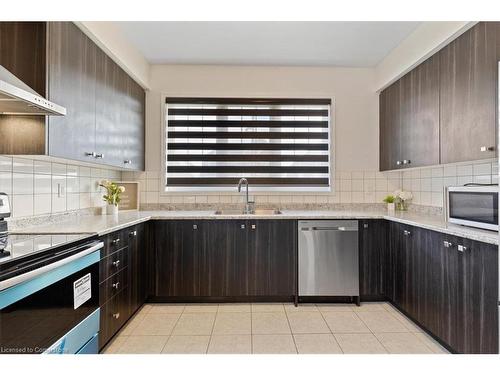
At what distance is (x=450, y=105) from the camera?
2.28 metres

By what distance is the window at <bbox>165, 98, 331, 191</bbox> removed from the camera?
3.61 metres

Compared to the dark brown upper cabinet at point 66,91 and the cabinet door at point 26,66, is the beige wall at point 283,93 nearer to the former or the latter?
the dark brown upper cabinet at point 66,91

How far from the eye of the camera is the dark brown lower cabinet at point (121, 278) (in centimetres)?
208

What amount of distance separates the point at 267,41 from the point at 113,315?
9.01 feet

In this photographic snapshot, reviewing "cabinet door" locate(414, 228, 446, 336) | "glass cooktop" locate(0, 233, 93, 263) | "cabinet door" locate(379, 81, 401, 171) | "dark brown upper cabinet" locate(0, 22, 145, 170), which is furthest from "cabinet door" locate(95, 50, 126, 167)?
"cabinet door" locate(379, 81, 401, 171)

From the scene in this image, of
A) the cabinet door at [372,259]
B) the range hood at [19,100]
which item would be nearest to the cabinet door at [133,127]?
the range hood at [19,100]

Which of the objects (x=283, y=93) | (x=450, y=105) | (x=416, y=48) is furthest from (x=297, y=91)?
(x=450, y=105)

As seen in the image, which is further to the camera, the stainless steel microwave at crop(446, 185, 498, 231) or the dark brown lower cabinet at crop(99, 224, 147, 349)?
the dark brown lower cabinet at crop(99, 224, 147, 349)

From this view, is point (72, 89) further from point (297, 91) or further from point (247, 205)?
point (297, 91)

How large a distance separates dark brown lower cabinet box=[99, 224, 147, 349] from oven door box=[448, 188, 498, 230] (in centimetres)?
245

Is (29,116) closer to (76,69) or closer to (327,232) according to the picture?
(76,69)

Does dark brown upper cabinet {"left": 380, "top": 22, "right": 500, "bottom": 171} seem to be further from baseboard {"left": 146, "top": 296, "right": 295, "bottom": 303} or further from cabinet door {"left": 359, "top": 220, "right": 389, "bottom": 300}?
baseboard {"left": 146, "top": 296, "right": 295, "bottom": 303}

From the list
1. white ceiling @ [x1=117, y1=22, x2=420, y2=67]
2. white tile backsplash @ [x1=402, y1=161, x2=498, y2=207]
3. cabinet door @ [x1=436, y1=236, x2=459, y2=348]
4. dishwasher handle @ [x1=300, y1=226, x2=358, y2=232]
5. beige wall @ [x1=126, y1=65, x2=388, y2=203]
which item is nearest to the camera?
cabinet door @ [x1=436, y1=236, x2=459, y2=348]
